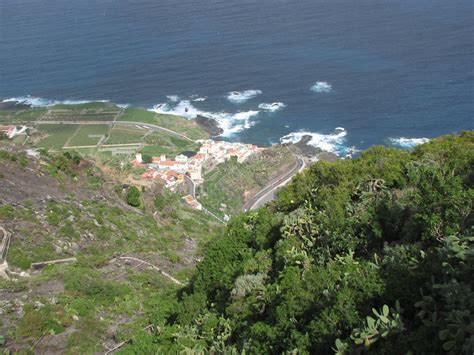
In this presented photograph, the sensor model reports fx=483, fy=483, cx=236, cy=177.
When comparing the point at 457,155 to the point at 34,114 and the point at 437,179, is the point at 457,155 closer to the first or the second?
the point at 437,179

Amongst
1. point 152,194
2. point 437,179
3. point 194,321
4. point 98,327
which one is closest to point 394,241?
point 437,179

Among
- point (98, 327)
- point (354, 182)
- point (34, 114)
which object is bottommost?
point (34, 114)

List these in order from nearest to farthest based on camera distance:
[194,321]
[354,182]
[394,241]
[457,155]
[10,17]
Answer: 1. [394,241]
2. [194,321]
3. [457,155]
4. [354,182]
5. [10,17]

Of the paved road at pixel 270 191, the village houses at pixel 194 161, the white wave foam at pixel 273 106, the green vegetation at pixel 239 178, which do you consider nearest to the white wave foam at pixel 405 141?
the paved road at pixel 270 191

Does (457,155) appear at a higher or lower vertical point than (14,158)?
higher

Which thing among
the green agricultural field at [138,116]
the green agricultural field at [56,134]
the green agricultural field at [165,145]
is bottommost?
the green agricultural field at [165,145]

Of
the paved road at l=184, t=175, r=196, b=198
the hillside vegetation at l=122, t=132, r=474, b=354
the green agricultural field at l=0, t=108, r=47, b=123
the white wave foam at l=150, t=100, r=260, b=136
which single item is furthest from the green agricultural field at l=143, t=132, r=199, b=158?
the hillside vegetation at l=122, t=132, r=474, b=354

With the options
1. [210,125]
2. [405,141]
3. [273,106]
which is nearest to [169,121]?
[210,125]

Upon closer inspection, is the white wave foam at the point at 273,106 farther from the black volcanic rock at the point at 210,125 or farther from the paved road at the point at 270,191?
the paved road at the point at 270,191
